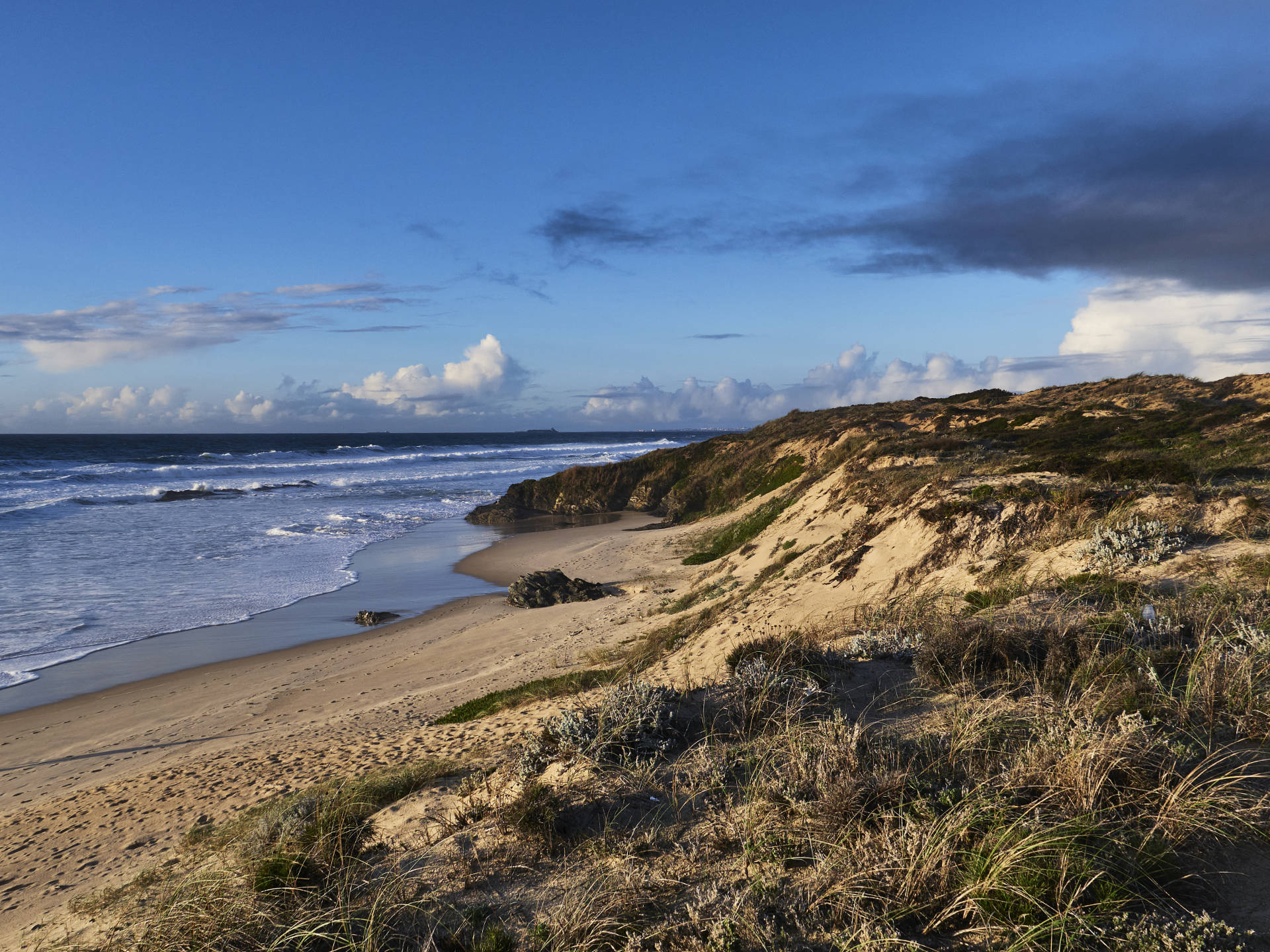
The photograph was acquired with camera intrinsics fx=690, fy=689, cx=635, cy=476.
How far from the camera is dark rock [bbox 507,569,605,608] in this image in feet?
56.0

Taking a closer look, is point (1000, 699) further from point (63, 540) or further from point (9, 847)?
point (63, 540)

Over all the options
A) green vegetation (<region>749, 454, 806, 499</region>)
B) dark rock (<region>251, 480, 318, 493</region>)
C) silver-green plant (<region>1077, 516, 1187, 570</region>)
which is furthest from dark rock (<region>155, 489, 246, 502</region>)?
silver-green plant (<region>1077, 516, 1187, 570</region>)

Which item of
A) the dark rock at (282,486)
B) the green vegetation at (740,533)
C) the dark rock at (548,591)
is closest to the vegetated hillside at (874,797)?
the dark rock at (548,591)

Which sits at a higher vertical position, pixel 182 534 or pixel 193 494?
pixel 193 494

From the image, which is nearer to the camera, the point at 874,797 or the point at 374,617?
the point at 874,797

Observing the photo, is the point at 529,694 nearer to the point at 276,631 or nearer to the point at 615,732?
the point at 615,732

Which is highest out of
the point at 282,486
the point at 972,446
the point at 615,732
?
the point at 972,446

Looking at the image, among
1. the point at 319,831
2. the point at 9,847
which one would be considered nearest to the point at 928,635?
the point at 319,831

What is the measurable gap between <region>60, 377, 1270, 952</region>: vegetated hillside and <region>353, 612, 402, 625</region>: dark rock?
739cm

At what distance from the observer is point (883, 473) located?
15883 millimetres

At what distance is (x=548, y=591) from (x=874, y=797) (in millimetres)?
13784

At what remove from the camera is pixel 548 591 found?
17328 mm

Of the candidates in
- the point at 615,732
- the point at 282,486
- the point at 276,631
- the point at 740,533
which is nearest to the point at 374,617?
the point at 276,631

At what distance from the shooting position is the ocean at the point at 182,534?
16.3 m
